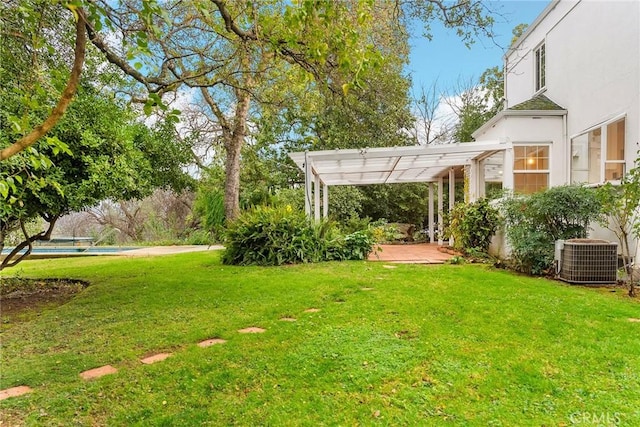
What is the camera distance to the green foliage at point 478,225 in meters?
9.70

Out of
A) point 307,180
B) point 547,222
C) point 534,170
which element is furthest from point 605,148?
point 307,180

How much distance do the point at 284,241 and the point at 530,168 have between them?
6491 mm

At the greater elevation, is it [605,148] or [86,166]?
[605,148]

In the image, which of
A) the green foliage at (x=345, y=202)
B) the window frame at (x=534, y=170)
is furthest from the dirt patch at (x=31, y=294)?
the green foliage at (x=345, y=202)

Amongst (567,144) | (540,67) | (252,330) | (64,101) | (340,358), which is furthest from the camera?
(540,67)

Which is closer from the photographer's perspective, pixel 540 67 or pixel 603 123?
pixel 603 123

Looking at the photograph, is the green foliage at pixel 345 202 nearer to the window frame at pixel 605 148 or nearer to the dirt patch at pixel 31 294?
the window frame at pixel 605 148

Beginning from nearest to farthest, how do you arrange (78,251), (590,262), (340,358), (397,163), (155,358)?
1. (340,358)
2. (155,358)
3. (590,262)
4. (397,163)
5. (78,251)

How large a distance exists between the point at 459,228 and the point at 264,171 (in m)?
10.5

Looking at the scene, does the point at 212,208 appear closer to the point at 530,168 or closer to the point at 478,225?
the point at 478,225

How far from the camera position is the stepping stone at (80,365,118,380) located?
317cm

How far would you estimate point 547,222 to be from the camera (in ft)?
24.6

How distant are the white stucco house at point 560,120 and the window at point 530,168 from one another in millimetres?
23

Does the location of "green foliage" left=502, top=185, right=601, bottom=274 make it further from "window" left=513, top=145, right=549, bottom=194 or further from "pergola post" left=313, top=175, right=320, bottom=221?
"pergola post" left=313, top=175, right=320, bottom=221
